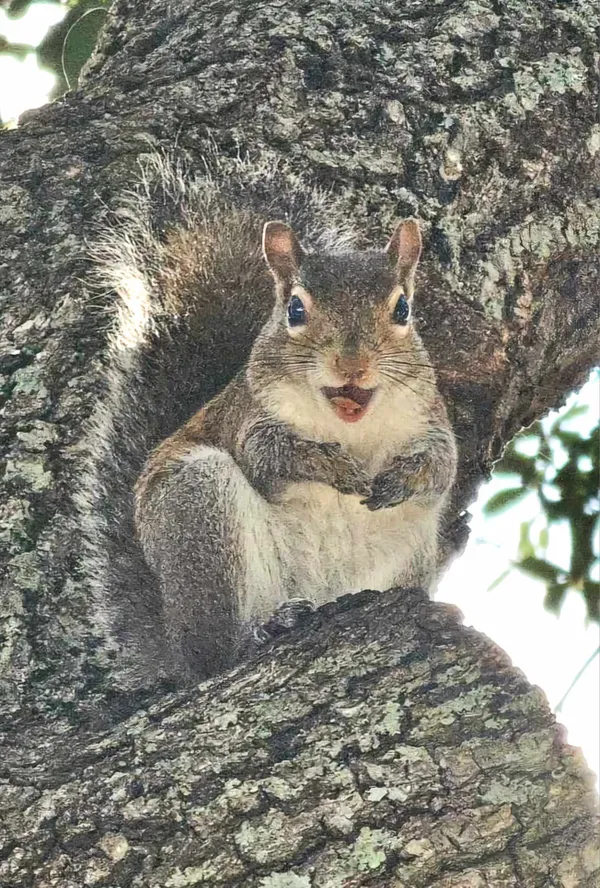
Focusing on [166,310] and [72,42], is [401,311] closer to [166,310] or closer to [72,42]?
[166,310]

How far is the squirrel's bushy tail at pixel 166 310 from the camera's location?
2.13 meters

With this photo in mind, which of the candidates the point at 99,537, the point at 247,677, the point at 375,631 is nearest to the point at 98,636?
the point at 99,537

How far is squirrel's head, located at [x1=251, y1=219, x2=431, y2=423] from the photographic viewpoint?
7.13ft

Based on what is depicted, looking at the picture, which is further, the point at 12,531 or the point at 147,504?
the point at 147,504

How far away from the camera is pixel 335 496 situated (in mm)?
2318

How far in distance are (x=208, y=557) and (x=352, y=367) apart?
17.4 inches

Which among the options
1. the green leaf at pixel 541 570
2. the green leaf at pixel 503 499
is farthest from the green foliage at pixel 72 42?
the green leaf at pixel 541 570

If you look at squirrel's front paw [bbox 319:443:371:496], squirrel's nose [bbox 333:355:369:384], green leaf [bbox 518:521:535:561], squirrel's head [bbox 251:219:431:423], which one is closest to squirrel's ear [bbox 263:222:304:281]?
squirrel's head [bbox 251:219:431:423]

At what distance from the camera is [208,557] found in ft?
7.04

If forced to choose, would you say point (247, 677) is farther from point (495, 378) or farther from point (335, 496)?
point (495, 378)

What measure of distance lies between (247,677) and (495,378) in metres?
0.98

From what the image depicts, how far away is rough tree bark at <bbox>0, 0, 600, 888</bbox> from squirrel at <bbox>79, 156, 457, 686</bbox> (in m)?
0.09

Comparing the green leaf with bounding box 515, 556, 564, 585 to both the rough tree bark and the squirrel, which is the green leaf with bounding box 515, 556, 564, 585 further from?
the squirrel

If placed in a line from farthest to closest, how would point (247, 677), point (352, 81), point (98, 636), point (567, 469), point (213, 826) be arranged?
point (567, 469) < point (352, 81) < point (98, 636) < point (247, 677) < point (213, 826)
